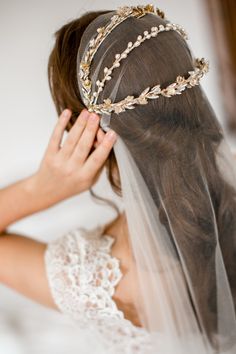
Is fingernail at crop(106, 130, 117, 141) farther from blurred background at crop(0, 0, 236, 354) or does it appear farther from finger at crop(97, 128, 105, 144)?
blurred background at crop(0, 0, 236, 354)

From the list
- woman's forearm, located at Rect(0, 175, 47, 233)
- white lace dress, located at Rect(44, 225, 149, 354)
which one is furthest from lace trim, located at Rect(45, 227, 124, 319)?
woman's forearm, located at Rect(0, 175, 47, 233)

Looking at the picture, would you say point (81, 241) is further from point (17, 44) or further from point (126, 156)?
point (17, 44)

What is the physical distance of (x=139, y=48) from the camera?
828 millimetres

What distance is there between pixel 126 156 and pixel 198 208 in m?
0.18

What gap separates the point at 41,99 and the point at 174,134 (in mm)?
598

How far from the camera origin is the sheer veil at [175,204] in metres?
0.85

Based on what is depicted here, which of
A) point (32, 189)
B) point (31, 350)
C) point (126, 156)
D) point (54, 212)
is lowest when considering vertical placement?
point (31, 350)

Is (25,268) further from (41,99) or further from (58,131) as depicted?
(41,99)

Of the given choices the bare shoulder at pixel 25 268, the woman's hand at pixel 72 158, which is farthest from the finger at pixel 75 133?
the bare shoulder at pixel 25 268

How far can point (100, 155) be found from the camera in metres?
0.93

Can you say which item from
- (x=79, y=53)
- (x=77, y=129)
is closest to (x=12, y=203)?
(x=77, y=129)

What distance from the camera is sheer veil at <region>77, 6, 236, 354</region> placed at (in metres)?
0.85

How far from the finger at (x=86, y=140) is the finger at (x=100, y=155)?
0.02 metres

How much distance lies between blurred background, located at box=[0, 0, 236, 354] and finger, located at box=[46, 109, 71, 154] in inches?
13.1
